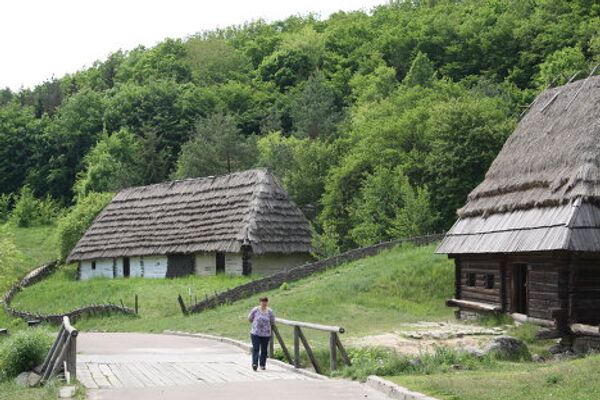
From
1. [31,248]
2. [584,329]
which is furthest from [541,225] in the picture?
[31,248]

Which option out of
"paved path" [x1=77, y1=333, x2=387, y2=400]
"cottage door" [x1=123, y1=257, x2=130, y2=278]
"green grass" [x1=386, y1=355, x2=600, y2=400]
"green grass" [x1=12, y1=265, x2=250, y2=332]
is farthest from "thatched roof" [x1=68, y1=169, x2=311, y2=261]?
"green grass" [x1=386, y1=355, x2=600, y2=400]

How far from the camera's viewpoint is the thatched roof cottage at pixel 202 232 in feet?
151

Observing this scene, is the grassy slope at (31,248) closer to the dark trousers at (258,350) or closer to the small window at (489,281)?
the small window at (489,281)

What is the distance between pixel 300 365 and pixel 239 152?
50.6 meters

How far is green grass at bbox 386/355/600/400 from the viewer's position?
1284 cm

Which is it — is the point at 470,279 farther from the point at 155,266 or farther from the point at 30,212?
the point at 30,212

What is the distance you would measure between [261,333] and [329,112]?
208 ft

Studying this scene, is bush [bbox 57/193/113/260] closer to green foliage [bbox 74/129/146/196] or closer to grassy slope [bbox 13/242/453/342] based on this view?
green foliage [bbox 74/129/146/196]

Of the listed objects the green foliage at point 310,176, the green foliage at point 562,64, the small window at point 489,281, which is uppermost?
the green foliage at point 562,64

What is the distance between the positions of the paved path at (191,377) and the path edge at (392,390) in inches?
6.2

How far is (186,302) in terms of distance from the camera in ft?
127

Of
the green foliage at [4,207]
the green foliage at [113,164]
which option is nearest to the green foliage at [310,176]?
the green foliage at [113,164]

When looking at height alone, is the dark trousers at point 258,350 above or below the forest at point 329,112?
below

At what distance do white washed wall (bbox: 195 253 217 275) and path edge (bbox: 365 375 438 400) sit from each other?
3184cm
